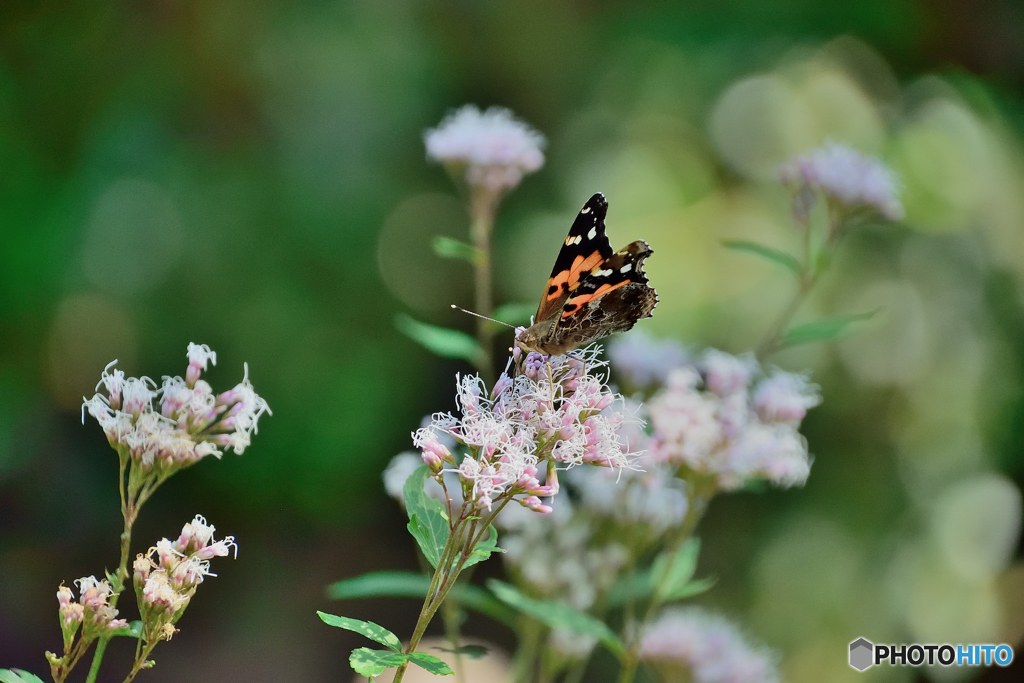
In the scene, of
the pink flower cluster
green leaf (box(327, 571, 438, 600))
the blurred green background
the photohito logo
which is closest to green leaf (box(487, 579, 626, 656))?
green leaf (box(327, 571, 438, 600))

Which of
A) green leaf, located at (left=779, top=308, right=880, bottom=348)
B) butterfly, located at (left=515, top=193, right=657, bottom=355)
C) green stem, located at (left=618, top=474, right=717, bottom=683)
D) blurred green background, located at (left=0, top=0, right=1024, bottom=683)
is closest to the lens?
butterfly, located at (left=515, top=193, right=657, bottom=355)

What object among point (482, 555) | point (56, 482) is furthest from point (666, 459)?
point (56, 482)

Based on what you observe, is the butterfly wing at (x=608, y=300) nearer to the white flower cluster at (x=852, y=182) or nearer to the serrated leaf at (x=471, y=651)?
the serrated leaf at (x=471, y=651)

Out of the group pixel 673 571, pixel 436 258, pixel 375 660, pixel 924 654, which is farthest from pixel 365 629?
pixel 436 258

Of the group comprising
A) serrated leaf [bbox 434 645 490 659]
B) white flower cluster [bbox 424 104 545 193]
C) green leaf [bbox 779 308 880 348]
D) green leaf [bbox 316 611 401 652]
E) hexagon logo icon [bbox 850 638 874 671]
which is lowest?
green leaf [bbox 316 611 401 652]

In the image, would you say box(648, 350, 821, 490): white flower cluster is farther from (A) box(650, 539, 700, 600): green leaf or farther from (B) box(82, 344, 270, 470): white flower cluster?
(B) box(82, 344, 270, 470): white flower cluster
